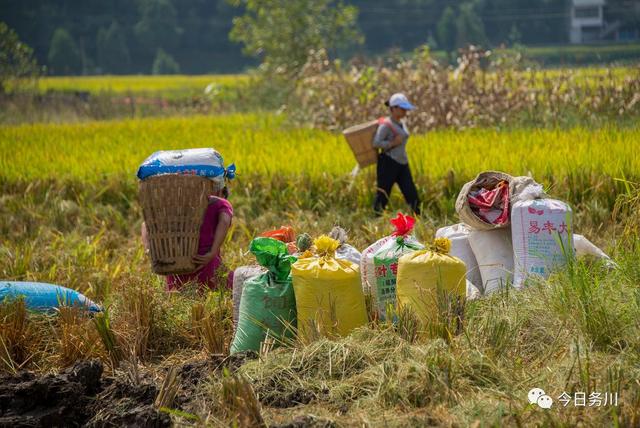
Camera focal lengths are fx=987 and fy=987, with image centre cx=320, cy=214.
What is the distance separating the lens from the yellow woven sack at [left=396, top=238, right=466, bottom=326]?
4094 mm

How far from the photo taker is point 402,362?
3561 millimetres

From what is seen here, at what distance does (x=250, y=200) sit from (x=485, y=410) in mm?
5347

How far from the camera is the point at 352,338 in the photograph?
3.87m

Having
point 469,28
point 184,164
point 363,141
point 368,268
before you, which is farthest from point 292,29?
point 469,28

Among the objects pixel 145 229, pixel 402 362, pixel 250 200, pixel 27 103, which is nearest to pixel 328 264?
pixel 402 362

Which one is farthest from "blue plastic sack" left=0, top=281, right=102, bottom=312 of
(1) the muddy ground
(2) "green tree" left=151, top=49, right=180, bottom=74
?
(2) "green tree" left=151, top=49, right=180, bottom=74

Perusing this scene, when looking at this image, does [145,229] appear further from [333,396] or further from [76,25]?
[76,25]

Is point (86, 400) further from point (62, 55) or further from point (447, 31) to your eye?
point (447, 31)

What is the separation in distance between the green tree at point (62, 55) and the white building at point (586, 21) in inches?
1235

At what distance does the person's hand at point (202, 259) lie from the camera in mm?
5152

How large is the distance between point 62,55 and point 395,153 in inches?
2169

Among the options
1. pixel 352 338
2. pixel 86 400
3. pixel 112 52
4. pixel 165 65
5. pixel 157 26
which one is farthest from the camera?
pixel 157 26

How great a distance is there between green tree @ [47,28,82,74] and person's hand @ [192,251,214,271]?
55133 millimetres

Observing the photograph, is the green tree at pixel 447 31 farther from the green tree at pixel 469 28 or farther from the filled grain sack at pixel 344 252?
the filled grain sack at pixel 344 252
